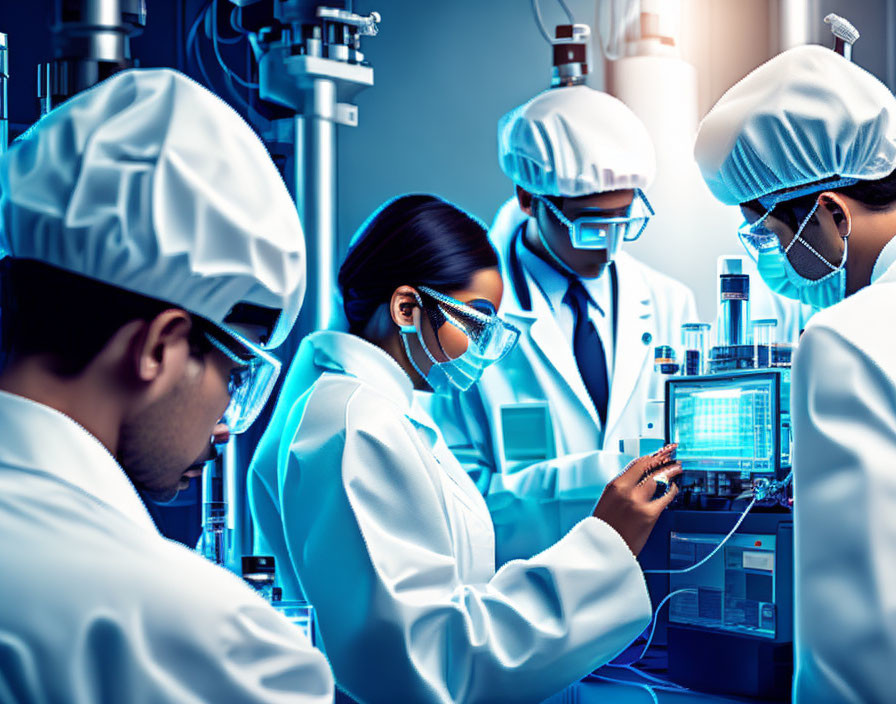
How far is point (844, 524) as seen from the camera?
3.63 ft

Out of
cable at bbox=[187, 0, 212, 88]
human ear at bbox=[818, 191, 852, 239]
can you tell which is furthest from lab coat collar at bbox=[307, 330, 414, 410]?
cable at bbox=[187, 0, 212, 88]

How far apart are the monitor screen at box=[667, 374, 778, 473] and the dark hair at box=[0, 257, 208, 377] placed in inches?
40.3

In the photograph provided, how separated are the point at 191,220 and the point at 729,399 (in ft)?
3.41

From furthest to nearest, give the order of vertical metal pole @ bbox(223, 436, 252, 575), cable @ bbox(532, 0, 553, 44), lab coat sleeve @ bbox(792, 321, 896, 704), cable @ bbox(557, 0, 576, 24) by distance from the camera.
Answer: cable @ bbox(557, 0, 576, 24)
cable @ bbox(532, 0, 553, 44)
vertical metal pole @ bbox(223, 436, 252, 575)
lab coat sleeve @ bbox(792, 321, 896, 704)

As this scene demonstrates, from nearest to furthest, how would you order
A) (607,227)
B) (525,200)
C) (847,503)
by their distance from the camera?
1. (847,503)
2. (607,227)
3. (525,200)

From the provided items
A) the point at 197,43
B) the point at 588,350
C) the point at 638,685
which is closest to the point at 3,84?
the point at 197,43

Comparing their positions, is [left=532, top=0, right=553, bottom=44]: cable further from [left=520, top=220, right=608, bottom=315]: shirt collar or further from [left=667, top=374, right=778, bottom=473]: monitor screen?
[left=667, top=374, right=778, bottom=473]: monitor screen

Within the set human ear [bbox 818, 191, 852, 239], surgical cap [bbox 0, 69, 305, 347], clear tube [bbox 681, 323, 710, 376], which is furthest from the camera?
clear tube [bbox 681, 323, 710, 376]

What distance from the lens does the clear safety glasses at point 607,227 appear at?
7.61ft

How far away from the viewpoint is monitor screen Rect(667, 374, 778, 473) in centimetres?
156

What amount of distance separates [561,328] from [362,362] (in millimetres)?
1045

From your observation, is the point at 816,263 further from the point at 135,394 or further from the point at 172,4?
the point at 172,4

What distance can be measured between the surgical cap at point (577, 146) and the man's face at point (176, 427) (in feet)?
5.14

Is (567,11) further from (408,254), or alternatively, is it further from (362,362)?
(362,362)
